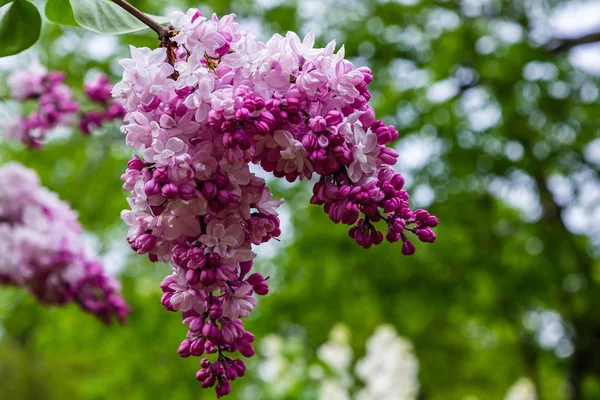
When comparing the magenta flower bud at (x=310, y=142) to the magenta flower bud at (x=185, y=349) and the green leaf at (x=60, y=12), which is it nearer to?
the magenta flower bud at (x=185, y=349)

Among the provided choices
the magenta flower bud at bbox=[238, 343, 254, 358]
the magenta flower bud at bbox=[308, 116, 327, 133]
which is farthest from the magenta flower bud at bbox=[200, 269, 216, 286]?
the magenta flower bud at bbox=[308, 116, 327, 133]

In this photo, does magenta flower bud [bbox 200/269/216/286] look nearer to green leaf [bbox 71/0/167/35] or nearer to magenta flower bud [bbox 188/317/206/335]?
magenta flower bud [bbox 188/317/206/335]

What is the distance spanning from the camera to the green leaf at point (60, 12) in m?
0.97

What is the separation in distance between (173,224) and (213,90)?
0.56ft

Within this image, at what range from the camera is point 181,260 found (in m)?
0.83

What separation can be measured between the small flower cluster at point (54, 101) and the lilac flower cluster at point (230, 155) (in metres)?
1.16

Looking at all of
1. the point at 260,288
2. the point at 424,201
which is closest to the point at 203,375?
the point at 260,288

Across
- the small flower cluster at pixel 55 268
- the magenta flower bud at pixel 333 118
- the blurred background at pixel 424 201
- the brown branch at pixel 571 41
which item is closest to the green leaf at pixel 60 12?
the magenta flower bud at pixel 333 118

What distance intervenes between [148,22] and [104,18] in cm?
9

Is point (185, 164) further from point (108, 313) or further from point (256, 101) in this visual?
point (108, 313)

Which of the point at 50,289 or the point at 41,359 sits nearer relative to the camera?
the point at 50,289

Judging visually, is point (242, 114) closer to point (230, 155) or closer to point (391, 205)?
point (230, 155)

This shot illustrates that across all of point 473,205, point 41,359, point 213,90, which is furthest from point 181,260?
point 41,359

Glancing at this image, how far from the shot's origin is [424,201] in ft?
15.5
